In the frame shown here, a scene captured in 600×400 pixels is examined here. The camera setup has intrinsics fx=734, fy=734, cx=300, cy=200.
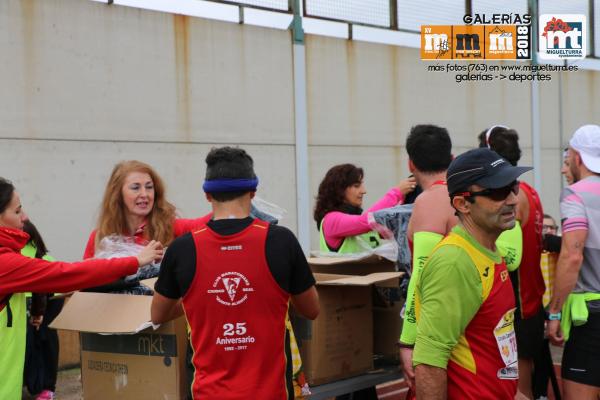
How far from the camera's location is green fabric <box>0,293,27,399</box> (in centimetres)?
352

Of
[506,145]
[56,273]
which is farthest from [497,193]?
[56,273]

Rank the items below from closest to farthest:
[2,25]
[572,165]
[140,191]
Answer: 1. [572,165]
2. [140,191]
3. [2,25]

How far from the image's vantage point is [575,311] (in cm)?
352

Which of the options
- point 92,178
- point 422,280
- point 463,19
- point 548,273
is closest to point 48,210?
point 92,178

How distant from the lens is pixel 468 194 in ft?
8.02

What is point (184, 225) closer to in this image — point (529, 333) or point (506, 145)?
point (506, 145)

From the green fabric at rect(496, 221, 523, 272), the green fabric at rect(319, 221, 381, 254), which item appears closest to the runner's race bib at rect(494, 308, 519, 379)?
the green fabric at rect(496, 221, 523, 272)

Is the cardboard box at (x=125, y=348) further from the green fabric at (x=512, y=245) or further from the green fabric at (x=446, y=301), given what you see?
the green fabric at (x=512, y=245)

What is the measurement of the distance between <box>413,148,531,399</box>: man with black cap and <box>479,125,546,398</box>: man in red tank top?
123cm

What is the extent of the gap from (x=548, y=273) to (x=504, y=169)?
1.60 metres

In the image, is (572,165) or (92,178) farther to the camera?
(92,178)

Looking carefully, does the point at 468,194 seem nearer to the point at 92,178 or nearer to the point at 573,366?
the point at 573,366

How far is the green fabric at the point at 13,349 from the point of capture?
352 centimetres

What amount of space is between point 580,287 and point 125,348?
219 cm
